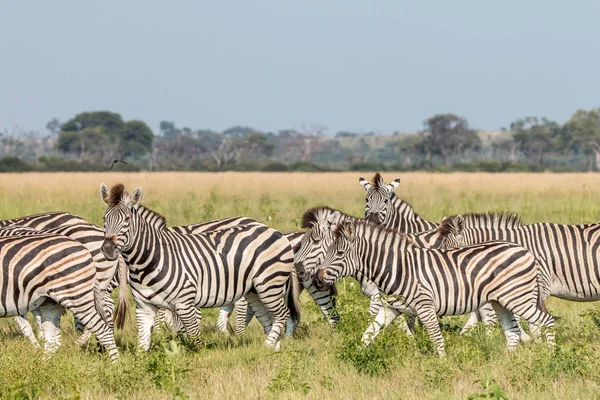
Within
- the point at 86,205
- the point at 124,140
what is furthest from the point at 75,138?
the point at 86,205

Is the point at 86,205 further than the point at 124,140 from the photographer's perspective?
No

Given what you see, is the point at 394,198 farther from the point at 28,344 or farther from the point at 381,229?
the point at 28,344

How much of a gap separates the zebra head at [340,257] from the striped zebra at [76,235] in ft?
7.34

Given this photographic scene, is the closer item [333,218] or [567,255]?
[333,218]

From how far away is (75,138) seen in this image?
10125 centimetres

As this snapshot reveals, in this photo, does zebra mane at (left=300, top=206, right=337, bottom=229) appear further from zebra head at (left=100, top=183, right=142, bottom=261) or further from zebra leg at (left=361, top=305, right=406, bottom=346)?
zebra head at (left=100, top=183, right=142, bottom=261)

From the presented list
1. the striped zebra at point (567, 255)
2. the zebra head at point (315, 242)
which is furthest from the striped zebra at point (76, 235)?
the striped zebra at point (567, 255)

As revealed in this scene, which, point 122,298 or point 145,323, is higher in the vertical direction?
point 122,298

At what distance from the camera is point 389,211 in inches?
485

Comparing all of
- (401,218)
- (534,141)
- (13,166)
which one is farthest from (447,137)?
(401,218)

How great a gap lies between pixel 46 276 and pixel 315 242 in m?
2.68

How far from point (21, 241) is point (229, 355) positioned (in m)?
2.35

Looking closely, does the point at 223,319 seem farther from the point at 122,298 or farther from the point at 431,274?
the point at 431,274

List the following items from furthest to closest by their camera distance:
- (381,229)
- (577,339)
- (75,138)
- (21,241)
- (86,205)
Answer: (75,138) → (86,205) → (577,339) → (381,229) → (21,241)
